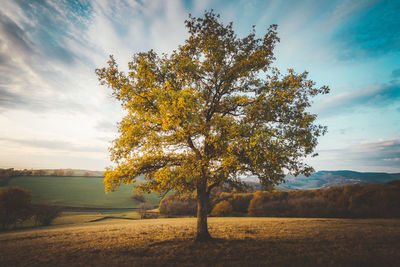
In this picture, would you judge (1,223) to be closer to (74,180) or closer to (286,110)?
(286,110)

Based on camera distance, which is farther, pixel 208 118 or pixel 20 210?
pixel 20 210

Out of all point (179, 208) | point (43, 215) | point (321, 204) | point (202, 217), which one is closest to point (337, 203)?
point (321, 204)

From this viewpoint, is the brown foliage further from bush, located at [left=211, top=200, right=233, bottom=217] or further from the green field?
the green field

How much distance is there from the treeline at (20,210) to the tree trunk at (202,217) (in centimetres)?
4451

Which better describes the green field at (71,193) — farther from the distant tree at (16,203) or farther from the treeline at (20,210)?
the treeline at (20,210)

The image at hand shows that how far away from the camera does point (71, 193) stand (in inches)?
3639

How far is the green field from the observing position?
82200mm

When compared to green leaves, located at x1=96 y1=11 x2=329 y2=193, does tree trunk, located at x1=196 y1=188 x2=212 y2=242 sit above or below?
below

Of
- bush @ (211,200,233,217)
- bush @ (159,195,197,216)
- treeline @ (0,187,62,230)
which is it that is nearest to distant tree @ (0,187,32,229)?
treeline @ (0,187,62,230)

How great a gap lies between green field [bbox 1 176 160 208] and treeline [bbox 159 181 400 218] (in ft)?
123

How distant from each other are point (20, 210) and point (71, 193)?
201 ft

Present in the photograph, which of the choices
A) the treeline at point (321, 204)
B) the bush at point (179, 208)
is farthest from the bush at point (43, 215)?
the bush at point (179, 208)

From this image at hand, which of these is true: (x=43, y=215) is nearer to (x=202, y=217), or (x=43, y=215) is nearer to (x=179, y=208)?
(x=179, y=208)

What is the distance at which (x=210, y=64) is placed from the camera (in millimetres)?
13305
